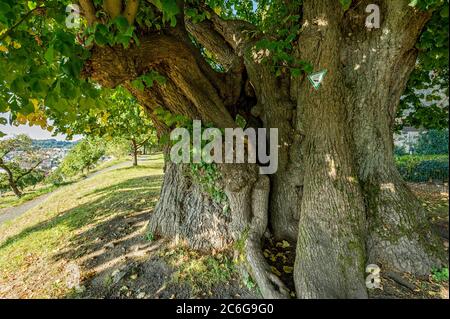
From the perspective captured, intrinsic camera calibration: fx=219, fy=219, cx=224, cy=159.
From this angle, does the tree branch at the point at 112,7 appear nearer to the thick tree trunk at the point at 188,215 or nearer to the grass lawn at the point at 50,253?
the thick tree trunk at the point at 188,215

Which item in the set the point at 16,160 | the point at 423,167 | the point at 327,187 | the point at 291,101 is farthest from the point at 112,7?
the point at 16,160

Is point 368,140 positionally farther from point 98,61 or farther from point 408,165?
point 98,61

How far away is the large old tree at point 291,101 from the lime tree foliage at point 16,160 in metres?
20.8

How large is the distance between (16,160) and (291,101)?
25.6m

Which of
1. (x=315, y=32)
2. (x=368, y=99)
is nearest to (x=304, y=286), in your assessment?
(x=368, y=99)

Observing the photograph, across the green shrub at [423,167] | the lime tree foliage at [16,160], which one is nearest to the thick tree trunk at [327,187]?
the green shrub at [423,167]

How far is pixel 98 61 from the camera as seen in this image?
2.24 m

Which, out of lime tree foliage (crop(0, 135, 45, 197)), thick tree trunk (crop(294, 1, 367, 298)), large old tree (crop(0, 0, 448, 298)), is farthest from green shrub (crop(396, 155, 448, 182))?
lime tree foliage (crop(0, 135, 45, 197))

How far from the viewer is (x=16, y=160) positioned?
1966 cm

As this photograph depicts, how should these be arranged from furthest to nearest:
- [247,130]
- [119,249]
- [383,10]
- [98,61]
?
[119,249]
[247,130]
[383,10]
[98,61]

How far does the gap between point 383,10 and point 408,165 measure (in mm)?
2065

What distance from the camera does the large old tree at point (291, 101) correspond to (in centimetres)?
230

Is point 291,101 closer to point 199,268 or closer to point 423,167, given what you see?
point 423,167

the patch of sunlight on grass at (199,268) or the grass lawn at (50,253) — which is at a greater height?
the patch of sunlight on grass at (199,268)
